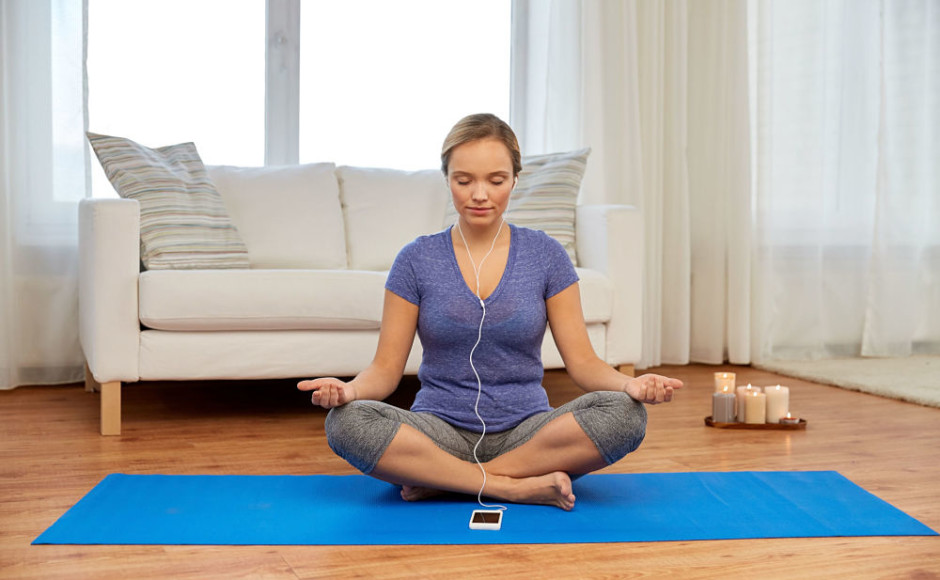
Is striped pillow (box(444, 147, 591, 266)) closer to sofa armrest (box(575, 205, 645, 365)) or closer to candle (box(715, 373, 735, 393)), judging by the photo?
sofa armrest (box(575, 205, 645, 365))

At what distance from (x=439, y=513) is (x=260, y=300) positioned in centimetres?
108

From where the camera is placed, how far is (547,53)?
3.90 m

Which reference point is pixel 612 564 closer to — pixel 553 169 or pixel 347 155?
pixel 553 169

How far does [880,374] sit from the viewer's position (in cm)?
365

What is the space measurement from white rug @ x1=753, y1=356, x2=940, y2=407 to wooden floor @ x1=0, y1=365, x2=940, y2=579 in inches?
2.6

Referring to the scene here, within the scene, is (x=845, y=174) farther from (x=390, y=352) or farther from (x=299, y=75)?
(x=390, y=352)

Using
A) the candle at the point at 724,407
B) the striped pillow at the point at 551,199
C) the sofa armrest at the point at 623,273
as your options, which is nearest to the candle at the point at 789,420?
the candle at the point at 724,407

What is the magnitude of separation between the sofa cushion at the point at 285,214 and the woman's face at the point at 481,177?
4.92 ft

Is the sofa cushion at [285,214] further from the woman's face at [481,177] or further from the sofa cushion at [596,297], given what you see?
the woman's face at [481,177]

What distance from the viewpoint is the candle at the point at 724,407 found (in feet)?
8.83

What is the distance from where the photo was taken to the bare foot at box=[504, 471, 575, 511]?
5.81 ft

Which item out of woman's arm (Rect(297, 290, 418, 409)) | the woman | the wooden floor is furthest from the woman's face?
the wooden floor

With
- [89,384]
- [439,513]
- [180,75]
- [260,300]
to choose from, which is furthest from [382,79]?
[439,513]

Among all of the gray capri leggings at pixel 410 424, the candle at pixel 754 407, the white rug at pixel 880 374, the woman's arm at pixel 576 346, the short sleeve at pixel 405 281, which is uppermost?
the short sleeve at pixel 405 281
